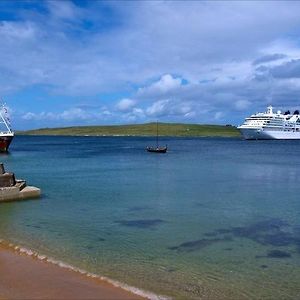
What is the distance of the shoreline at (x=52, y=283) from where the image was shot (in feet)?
40.9

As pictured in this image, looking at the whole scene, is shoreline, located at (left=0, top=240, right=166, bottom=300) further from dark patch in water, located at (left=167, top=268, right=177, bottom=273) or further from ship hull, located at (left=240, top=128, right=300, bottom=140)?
ship hull, located at (left=240, top=128, right=300, bottom=140)

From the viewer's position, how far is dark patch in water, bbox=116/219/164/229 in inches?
910

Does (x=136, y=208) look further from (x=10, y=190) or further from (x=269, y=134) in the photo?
(x=269, y=134)

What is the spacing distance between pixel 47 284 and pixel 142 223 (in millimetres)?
10681

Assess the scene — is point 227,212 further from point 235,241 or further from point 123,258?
point 123,258

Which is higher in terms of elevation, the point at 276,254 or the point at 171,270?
the point at 171,270

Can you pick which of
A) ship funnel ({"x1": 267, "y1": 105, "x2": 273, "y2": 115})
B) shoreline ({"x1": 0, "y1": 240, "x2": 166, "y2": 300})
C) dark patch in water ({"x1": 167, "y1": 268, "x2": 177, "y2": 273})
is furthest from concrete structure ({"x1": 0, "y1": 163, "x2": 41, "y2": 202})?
ship funnel ({"x1": 267, "y1": 105, "x2": 273, "y2": 115})

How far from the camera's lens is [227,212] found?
89.0 feet

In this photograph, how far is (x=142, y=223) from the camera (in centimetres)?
2367

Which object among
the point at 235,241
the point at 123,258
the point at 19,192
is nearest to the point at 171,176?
the point at 19,192

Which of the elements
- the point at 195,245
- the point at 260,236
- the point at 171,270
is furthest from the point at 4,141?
the point at 171,270

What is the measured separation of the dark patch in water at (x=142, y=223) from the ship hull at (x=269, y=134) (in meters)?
158

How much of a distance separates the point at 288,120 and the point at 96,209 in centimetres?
16621

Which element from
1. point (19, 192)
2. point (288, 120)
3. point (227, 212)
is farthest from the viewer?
point (288, 120)
